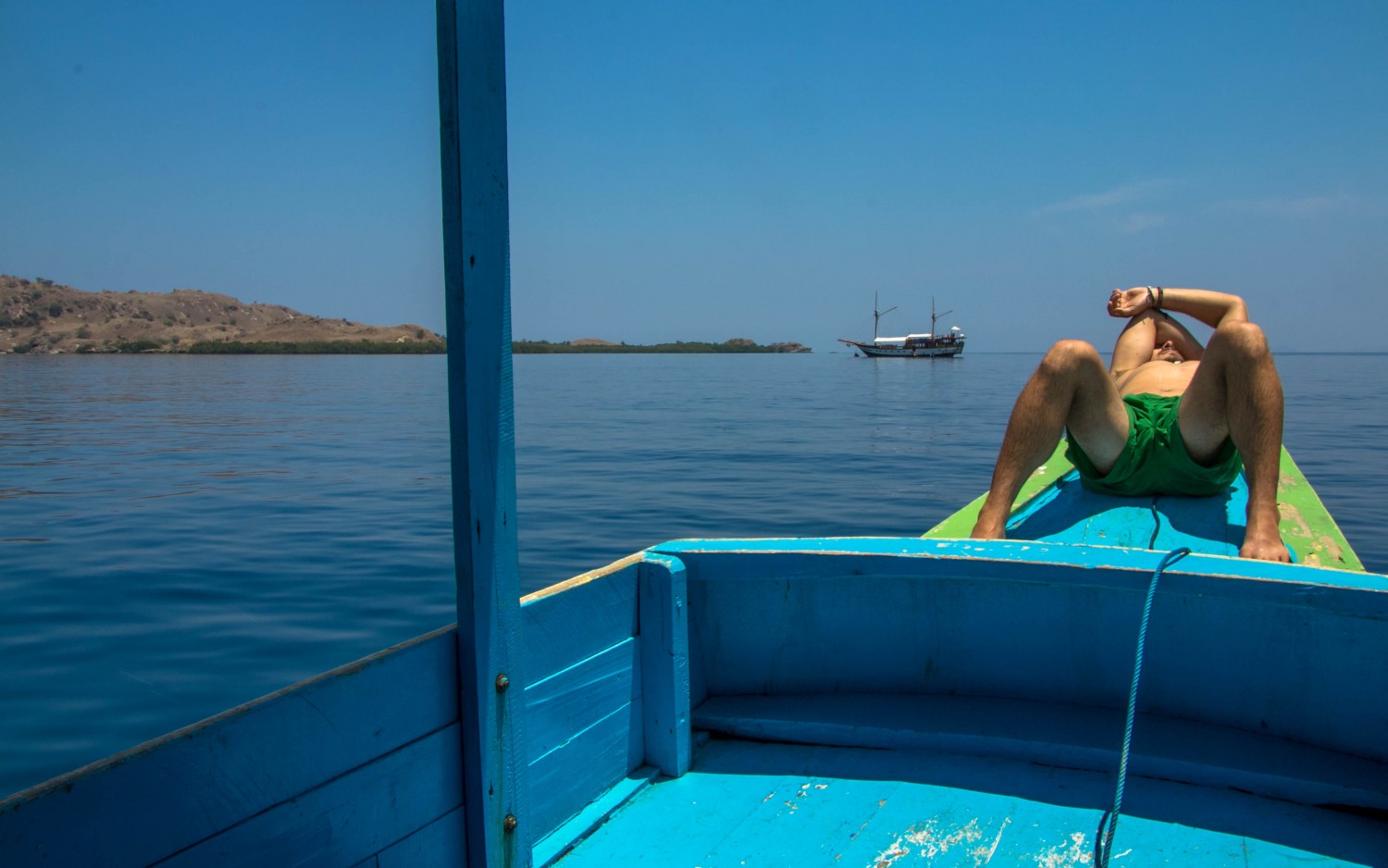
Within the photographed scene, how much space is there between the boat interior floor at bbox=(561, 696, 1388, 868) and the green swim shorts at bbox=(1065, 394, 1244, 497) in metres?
1.74

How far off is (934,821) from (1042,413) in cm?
178

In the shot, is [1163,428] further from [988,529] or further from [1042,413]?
[988,529]

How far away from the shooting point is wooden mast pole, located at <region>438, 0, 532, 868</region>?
1269 mm

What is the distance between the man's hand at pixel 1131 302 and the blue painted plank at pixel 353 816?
4.20 meters

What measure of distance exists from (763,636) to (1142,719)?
33.9 inches

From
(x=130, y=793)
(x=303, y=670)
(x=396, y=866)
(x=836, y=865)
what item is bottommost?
(x=303, y=670)

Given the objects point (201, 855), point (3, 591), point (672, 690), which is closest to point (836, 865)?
point (672, 690)

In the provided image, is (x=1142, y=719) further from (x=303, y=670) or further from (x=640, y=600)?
(x=303, y=670)

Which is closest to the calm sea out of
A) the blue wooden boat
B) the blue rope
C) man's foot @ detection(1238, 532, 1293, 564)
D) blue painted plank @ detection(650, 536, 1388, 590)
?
the blue wooden boat

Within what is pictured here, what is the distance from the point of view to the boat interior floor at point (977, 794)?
1.59 meters

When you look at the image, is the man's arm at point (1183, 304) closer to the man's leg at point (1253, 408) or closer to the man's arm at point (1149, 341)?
the man's arm at point (1149, 341)

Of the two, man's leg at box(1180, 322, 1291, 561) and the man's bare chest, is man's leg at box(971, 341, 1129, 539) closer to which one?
man's leg at box(1180, 322, 1291, 561)

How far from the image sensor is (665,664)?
194 cm

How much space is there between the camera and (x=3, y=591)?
17.9 feet
